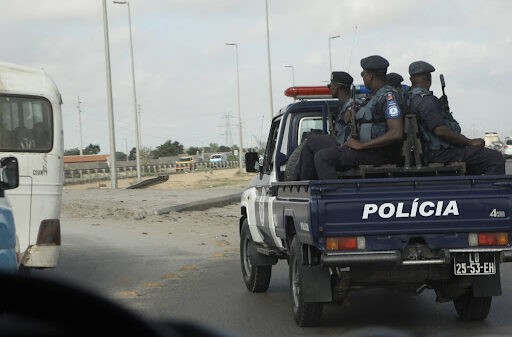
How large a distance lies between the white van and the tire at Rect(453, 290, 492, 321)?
5.00 metres

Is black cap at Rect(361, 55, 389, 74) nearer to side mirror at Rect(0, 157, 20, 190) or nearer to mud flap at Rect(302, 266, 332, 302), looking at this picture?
mud flap at Rect(302, 266, 332, 302)

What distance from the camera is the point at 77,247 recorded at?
16.4 m

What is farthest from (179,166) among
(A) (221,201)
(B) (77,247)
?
(B) (77,247)

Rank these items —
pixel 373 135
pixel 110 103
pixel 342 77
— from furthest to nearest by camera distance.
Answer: pixel 110 103
pixel 342 77
pixel 373 135

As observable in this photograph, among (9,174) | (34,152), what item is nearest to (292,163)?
(9,174)

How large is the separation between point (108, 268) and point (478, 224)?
6964 mm

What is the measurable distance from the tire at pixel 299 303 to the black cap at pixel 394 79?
2.63 m

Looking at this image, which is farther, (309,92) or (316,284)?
(309,92)

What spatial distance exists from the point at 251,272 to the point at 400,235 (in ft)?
11.2

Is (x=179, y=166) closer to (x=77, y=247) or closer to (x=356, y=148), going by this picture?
(x=77, y=247)

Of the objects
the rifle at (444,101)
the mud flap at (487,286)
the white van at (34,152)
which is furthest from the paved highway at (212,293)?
the rifle at (444,101)

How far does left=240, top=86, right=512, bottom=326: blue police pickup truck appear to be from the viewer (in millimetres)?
7328

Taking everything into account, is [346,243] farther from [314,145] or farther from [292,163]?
[292,163]

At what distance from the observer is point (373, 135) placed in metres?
8.38
